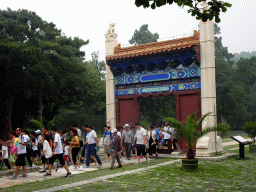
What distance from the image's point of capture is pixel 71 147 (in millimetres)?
12719

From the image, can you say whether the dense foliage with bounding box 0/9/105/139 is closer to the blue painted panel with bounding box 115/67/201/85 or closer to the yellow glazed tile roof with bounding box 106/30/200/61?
the yellow glazed tile roof with bounding box 106/30/200/61

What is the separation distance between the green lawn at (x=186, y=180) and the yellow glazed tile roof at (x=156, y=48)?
6.67 meters

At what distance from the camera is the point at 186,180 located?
9.93m

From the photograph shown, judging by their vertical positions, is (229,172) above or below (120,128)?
below

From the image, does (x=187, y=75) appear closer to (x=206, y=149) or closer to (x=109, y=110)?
(x=206, y=149)

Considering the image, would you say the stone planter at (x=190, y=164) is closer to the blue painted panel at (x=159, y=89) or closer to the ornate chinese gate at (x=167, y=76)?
the ornate chinese gate at (x=167, y=76)

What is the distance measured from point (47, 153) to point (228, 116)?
136 ft

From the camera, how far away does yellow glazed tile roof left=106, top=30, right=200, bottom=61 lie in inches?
665

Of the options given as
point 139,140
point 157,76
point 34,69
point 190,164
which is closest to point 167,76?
point 157,76

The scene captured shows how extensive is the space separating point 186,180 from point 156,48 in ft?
31.3

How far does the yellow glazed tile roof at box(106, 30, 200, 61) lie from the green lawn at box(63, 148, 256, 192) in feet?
21.9

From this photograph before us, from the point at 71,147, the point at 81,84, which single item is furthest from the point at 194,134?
the point at 81,84

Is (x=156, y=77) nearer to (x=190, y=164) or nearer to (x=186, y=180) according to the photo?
(x=190, y=164)

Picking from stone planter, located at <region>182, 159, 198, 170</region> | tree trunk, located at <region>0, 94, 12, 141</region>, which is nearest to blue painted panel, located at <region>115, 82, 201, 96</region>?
stone planter, located at <region>182, 159, 198, 170</region>
